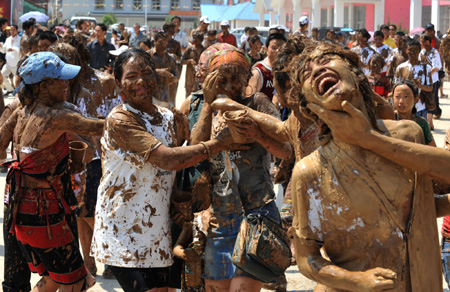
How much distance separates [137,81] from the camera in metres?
3.97

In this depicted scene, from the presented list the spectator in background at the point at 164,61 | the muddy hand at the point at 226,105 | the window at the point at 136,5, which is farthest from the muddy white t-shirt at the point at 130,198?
the window at the point at 136,5

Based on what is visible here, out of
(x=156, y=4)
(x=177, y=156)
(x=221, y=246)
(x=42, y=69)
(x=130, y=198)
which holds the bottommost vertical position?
(x=221, y=246)

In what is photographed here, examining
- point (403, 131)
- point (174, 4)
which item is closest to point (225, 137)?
point (403, 131)

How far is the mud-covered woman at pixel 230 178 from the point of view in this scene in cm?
407

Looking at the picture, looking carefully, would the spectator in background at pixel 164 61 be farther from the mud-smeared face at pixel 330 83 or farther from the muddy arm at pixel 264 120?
the mud-smeared face at pixel 330 83

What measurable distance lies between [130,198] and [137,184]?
0.09 m

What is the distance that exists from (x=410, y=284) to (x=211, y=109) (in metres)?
1.99

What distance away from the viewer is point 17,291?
4.54m

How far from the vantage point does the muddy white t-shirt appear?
12.6 ft

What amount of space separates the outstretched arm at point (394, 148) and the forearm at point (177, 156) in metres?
1.44

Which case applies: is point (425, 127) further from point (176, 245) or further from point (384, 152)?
point (384, 152)

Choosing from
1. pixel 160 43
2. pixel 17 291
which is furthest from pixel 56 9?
pixel 17 291

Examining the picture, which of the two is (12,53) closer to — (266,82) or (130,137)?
(266,82)

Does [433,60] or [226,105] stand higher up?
[433,60]
